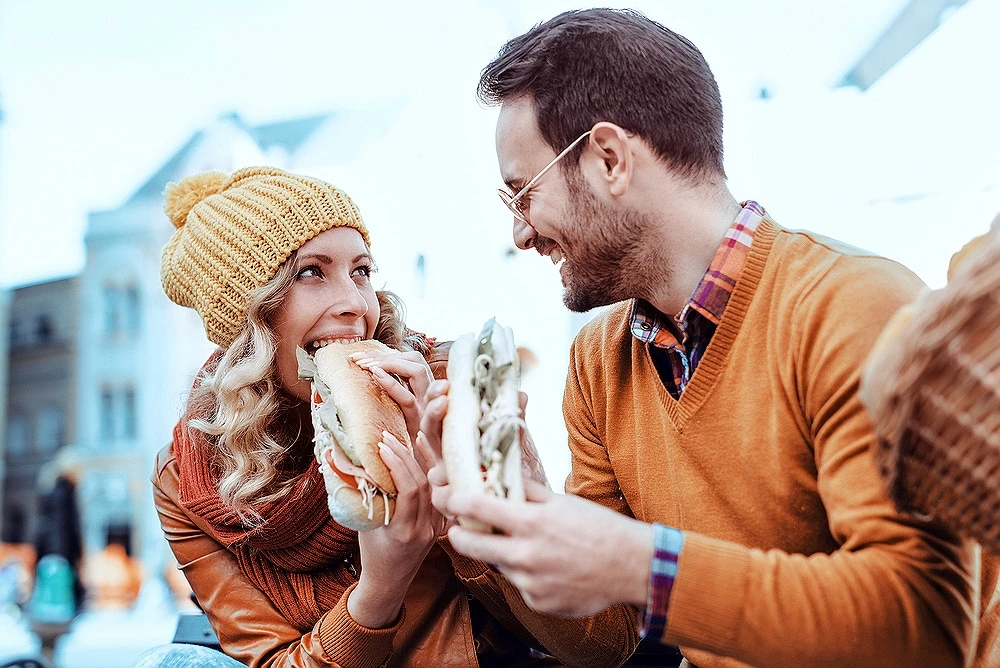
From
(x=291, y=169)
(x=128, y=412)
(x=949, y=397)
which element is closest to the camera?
(x=949, y=397)

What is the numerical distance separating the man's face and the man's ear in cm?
2

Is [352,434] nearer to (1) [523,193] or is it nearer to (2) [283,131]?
(1) [523,193]

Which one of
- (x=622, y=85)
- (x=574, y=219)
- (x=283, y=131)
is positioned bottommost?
(x=574, y=219)

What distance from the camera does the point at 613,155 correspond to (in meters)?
1.79

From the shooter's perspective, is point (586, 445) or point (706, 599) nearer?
point (706, 599)

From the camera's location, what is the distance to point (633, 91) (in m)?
1.82

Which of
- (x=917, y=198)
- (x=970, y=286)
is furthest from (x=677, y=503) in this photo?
(x=917, y=198)

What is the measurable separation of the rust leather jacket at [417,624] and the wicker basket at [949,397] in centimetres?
106

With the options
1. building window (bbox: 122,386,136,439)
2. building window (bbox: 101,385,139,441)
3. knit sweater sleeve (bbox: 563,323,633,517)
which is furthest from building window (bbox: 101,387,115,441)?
knit sweater sleeve (bbox: 563,323,633,517)

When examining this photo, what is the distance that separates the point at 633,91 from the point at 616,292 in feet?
1.37

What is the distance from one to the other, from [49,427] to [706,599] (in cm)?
1426

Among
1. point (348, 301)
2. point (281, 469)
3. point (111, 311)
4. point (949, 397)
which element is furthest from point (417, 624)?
point (111, 311)

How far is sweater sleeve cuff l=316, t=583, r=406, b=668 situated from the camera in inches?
78.6

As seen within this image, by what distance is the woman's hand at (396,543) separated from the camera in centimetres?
182
